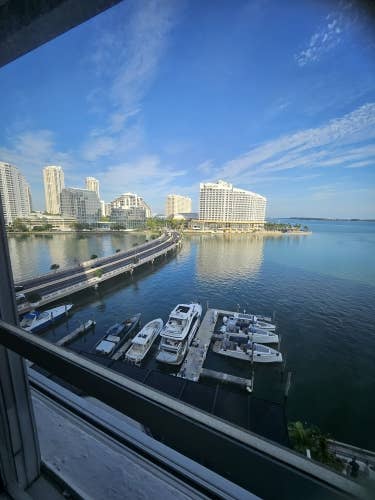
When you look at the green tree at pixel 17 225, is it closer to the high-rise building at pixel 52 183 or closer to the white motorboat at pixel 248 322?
the high-rise building at pixel 52 183

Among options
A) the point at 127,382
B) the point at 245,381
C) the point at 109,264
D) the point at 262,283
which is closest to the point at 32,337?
the point at 127,382

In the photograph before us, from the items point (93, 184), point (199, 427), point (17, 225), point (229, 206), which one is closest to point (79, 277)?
point (93, 184)

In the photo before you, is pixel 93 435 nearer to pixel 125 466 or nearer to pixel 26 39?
pixel 125 466

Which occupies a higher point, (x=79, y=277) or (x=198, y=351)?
(x=79, y=277)

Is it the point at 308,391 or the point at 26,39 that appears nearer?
the point at 26,39

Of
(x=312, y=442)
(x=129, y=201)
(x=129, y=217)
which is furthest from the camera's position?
(x=129, y=201)

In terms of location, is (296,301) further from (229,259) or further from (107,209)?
(107,209)

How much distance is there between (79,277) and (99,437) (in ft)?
21.6

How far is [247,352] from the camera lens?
13.7ft

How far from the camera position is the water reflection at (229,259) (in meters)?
10.0

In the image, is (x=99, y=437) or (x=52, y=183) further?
(x=52, y=183)

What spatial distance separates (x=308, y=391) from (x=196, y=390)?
3354 mm

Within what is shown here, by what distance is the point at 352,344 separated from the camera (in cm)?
529

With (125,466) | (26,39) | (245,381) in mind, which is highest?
(26,39)
